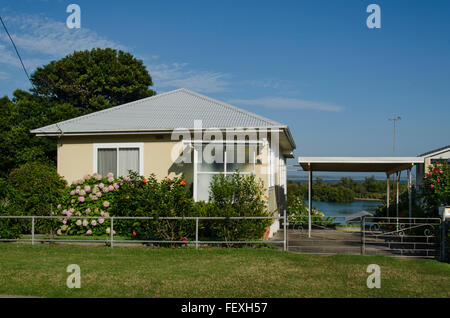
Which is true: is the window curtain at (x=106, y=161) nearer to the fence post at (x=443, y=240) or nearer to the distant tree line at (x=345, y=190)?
the fence post at (x=443, y=240)

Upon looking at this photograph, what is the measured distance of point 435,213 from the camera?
12633mm

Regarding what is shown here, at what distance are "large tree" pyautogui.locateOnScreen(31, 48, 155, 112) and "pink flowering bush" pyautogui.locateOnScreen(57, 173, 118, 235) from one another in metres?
20.3

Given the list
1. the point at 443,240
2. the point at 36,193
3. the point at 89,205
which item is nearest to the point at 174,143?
the point at 89,205

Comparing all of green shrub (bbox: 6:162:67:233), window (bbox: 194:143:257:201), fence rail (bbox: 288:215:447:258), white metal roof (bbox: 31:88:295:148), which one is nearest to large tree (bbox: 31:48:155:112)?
white metal roof (bbox: 31:88:295:148)

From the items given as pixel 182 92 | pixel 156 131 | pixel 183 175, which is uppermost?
pixel 182 92

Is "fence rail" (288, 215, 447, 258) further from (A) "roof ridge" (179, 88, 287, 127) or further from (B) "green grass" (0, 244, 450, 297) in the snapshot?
(A) "roof ridge" (179, 88, 287, 127)

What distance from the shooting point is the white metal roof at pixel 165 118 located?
567 inches

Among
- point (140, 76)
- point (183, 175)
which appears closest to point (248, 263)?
point (183, 175)

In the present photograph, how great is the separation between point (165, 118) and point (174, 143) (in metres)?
1.54

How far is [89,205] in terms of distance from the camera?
14.2 meters

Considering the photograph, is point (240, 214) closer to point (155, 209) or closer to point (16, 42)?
point (155, 209)

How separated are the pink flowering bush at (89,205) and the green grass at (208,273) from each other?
2.03m

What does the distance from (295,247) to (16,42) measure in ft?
39.3

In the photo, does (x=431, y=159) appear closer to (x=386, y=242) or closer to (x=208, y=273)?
(x=386, y=242)
